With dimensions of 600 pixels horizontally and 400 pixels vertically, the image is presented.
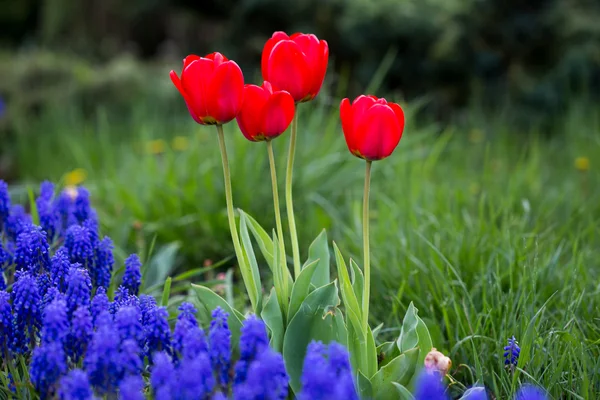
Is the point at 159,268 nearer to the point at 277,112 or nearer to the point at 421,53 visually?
A: the point at 277,112

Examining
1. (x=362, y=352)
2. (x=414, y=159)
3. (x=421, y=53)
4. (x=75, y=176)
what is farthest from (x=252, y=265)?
(x=421, y=53)

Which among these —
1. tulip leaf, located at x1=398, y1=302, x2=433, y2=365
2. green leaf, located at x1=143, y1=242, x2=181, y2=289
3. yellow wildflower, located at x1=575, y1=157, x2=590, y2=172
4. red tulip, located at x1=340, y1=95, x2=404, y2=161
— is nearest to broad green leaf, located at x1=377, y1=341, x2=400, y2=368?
tulip leaf, located at x1=398, y1=302, x2=433, y2=365

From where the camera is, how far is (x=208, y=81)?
1.34 meters

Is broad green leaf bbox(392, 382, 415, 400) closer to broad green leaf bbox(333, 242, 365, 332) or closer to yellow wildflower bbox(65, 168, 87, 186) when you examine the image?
broad green leaf bbox(333, 242, 365, 332)

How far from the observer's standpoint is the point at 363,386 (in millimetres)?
1402

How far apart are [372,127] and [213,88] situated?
0.31 meters

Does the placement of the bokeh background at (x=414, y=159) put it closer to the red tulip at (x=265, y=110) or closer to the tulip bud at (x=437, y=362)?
the tulip bud at (x=437, y=362)

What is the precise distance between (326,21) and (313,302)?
11.7 ft

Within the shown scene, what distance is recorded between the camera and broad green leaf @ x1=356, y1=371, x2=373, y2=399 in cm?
139

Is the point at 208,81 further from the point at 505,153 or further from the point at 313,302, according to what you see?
the point at 505,153

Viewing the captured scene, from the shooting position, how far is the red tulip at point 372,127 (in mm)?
1321

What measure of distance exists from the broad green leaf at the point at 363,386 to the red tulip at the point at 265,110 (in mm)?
514

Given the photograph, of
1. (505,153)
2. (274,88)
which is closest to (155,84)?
(505,153)

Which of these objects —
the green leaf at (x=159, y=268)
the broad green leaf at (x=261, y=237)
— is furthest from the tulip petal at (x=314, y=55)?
the green leaf at (x=159, y=268)
